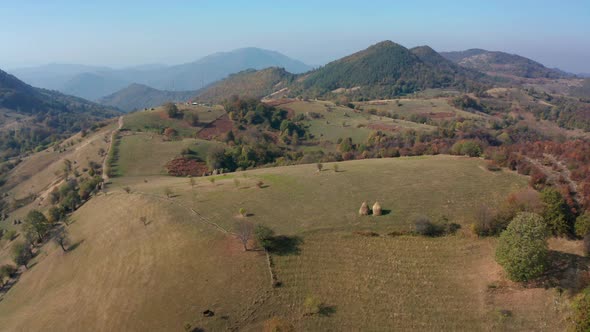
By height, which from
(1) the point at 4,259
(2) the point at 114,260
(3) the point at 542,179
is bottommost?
(1) the point at 4,259

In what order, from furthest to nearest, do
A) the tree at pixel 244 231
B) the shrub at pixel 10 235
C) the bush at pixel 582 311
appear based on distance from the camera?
the shrub at pixel 10 235 → the tree at pixel 244 231 → the bush at pixel 582 311

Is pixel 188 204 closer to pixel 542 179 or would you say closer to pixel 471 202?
pixel 471 202

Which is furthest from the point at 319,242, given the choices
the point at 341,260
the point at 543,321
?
the point at 543,321

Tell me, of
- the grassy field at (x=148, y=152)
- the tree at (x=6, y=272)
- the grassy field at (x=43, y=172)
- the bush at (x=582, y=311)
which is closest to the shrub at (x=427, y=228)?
the bush at (x=582, y=311)

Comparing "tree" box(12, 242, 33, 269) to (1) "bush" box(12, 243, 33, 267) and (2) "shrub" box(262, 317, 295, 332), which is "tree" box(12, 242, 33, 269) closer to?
(1) "bush" box(12, 243, 33, 267)

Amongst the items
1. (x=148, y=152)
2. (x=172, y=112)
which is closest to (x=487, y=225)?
(x=148, y=152)

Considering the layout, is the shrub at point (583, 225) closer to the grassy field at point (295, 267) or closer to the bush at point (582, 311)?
the grassy field at point (295, 267)

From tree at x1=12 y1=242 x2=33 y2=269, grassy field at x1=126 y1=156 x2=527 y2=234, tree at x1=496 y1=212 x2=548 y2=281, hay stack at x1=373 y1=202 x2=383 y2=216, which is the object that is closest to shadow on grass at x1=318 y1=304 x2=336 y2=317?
grassy field at x1=126 y1=156 x2=527 y2=234
